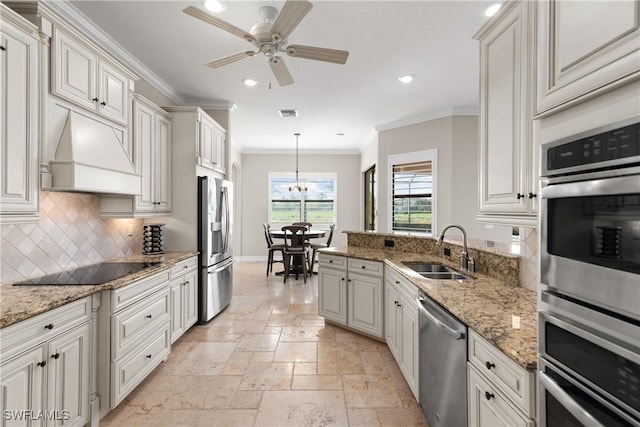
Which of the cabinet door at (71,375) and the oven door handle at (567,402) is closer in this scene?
the oven door handle at (567,402)

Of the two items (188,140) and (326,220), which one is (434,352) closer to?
(188,140)

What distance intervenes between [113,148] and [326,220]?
6.12 m

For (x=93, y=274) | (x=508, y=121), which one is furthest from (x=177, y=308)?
(x=508, y=121)

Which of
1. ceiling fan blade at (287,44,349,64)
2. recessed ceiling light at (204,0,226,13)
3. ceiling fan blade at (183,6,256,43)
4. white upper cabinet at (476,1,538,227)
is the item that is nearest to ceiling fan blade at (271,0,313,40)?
ceiling fan blade at (287,44,349,64)

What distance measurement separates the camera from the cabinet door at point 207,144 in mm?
3705

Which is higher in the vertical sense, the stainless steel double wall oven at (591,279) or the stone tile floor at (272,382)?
the stainless steel double wall oven at (591,279)

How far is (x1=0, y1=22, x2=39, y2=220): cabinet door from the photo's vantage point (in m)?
1.63

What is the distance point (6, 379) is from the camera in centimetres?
135

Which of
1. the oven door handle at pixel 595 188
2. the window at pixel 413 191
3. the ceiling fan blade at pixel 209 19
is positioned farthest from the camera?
the window at pixel 413 191

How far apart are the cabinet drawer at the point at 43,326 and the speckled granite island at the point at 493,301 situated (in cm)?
206

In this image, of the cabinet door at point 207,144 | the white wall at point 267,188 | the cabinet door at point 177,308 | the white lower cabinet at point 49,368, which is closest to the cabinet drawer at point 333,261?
the cabinet door at point 177,308

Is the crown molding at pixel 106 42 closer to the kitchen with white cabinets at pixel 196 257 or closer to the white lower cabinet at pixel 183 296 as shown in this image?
the kitchen with white cabinets at pixel 196 257

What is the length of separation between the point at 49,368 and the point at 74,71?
1876mm

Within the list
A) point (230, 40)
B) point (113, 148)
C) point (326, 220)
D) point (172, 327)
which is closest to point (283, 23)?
point (230, 40)
